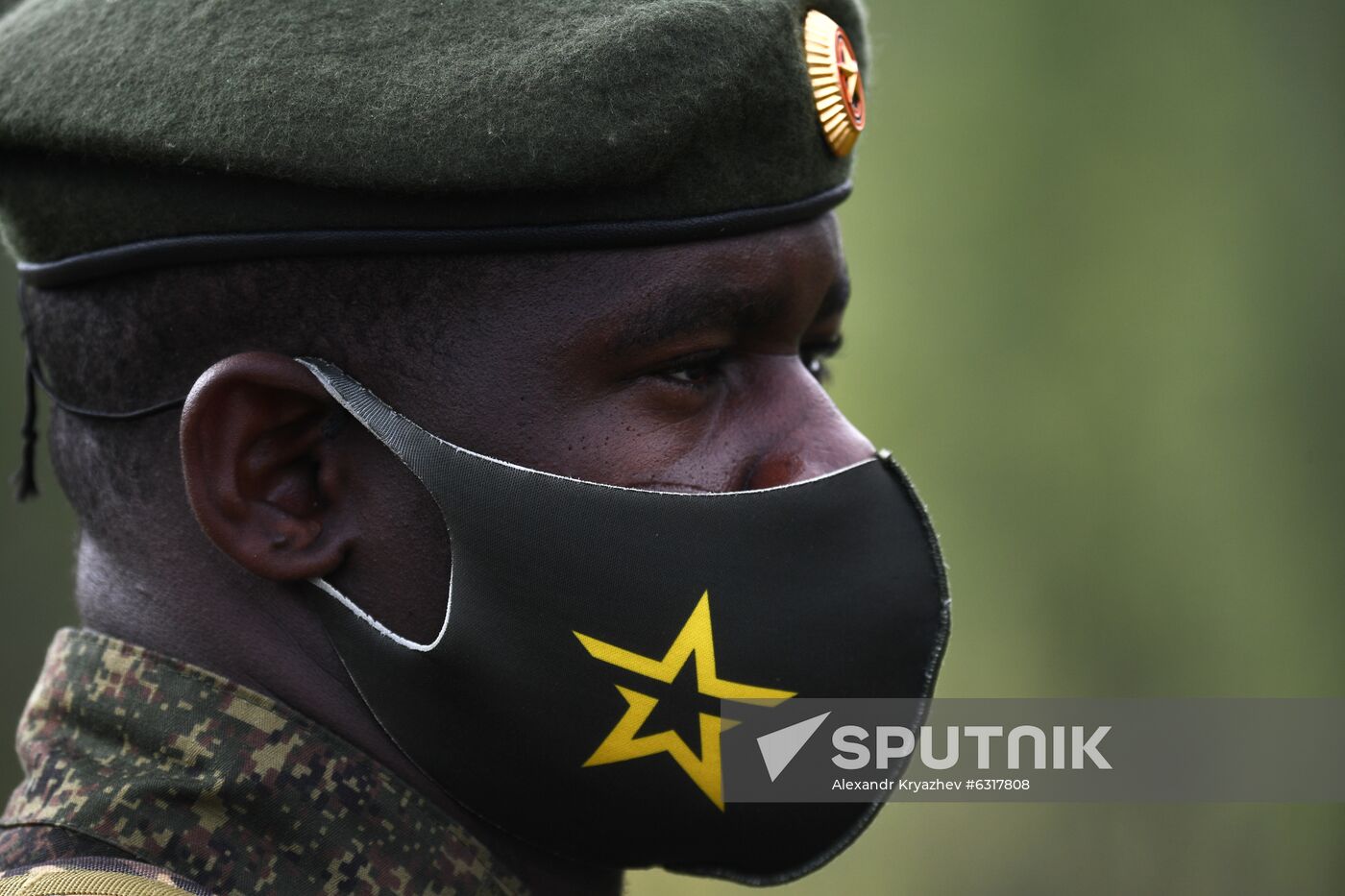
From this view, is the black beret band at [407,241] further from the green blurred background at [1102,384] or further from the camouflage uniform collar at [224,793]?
the green blurred background at [1102,384]

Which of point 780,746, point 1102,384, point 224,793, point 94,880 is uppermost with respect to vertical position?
point 1102,384

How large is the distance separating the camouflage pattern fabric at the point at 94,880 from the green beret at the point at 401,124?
718 millimetres

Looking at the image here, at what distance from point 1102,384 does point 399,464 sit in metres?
4.14

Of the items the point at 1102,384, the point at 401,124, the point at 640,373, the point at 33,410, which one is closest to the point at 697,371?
the point at 640,373

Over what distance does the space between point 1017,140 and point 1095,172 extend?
1.15ft

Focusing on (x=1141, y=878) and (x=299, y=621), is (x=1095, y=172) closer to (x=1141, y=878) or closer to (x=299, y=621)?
(x=1141, y=878)

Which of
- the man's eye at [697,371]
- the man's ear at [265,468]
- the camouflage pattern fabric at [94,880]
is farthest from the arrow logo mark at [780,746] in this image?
the camouflage pattern fabric at [94,880]

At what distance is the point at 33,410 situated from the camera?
89.5 inches

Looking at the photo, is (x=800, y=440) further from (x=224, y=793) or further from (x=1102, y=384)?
(x=1102, y=384)

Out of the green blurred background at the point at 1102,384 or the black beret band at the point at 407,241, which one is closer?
the black beret band at the point at 407,241

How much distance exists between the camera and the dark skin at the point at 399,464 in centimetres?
179

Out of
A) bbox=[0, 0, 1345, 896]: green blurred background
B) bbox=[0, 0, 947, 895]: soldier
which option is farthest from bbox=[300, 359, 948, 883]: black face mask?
bbox=[0, 0, 1345, 896]: green blurred background

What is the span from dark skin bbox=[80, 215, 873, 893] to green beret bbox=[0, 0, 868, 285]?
84 mm

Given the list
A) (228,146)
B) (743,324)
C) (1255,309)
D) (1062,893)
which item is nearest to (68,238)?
(228,146)
